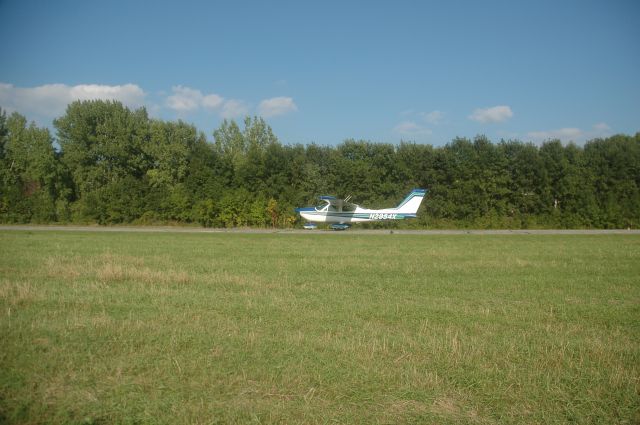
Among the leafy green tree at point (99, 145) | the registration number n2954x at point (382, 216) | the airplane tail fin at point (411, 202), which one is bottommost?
the registration number n2954x at point (382, 216)

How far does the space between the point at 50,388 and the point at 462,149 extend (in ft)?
108

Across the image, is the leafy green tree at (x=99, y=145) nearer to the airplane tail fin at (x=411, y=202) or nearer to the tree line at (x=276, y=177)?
the tree line at (x=276, y=177)

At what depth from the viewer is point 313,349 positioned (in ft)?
17.5

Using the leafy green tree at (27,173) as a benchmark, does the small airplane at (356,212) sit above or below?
below

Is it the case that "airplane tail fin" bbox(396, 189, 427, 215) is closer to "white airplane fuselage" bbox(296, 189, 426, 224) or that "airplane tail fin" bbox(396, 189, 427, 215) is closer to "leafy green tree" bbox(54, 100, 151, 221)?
→ "white airplane fuselage" bbox(296, 189, 426, 224)

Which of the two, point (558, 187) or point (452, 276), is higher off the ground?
point (558, 187)

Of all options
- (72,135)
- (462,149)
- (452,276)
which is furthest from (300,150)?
(452,276)

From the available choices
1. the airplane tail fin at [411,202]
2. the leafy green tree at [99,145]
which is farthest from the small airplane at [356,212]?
the leafy green tree at [99,145]

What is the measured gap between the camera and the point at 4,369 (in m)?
4.50

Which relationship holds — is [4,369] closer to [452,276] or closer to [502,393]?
[502,393]

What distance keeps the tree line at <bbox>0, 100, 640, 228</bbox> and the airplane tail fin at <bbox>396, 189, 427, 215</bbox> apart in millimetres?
2540

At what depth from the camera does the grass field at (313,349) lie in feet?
12.9

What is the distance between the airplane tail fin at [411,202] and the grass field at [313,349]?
20416 millimetres

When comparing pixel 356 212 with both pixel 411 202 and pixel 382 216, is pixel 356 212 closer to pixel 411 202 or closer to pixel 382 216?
pixel 382 216
